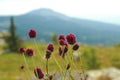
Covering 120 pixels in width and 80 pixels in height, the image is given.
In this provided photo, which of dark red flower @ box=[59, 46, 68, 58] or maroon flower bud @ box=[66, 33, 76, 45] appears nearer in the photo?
maroon flower bud @ box=[66, 33, 76, 45]

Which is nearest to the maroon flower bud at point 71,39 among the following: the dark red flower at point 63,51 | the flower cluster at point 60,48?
the flower cluster at point 60,48

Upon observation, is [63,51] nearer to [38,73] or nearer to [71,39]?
[71,39]

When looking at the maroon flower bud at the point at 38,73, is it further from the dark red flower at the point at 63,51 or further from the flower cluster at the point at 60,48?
the dark red flower at the point at 63,51

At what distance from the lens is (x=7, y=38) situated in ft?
143

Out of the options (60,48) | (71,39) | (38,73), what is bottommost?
(38,73)

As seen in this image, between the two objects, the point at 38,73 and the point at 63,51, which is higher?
the point at 63,51

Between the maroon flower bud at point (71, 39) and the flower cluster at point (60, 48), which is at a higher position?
the maroon flower bud at point (71, 39)

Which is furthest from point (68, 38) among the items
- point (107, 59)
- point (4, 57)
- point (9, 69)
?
point (4, 57)

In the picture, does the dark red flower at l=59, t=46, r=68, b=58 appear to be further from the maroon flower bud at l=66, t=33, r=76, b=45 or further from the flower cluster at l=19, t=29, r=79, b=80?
the maroon flower bud at l=66, t=33, r=76, b=45

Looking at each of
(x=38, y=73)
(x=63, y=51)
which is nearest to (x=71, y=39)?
(x=63, y=51)

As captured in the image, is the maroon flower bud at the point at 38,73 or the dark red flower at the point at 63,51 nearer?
the maroon flower bud at the point at 38,73

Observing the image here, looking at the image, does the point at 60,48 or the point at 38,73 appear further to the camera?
the point at 60,48

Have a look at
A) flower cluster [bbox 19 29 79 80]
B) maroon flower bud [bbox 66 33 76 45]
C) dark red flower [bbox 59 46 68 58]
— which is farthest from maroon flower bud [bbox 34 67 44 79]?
maroon flower bud [bbox 66 33 76 45]

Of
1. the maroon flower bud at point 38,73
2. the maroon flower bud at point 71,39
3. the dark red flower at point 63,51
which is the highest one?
the maroon flower bud at point 71,39
